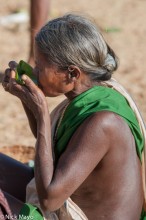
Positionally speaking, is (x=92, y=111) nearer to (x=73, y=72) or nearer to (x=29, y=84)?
(x=73, y=72)

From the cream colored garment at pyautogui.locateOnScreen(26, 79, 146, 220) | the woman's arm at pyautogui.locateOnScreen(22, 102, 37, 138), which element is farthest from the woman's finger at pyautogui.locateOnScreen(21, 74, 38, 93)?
the woman's arm at pyautogui.locateOnScreen(22, 102, 37, 138)

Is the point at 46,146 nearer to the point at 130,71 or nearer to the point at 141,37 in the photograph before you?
the point at 130,71

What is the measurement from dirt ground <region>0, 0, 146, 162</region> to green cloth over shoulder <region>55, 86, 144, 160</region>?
1.97 metres

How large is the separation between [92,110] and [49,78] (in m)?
0.28

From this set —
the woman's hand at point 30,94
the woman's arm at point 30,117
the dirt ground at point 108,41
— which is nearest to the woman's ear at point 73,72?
the woman's hand at point 30,94

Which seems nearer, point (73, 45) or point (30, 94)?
point (73, 45)

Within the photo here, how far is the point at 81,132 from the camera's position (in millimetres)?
2828

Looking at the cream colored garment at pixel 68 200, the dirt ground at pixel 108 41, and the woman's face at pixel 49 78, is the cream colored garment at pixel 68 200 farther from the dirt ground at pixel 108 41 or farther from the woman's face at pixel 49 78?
the dirt ground at pixel 108 41

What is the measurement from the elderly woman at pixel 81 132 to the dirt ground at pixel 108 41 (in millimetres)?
1941

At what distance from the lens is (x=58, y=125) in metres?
3.11

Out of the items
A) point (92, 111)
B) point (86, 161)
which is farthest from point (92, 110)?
point (86, 161)

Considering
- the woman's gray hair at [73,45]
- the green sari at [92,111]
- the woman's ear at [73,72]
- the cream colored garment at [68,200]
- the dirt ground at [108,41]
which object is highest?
the woman's gray hair at [73,45]

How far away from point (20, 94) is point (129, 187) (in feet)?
2.12

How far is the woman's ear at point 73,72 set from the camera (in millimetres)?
2944
